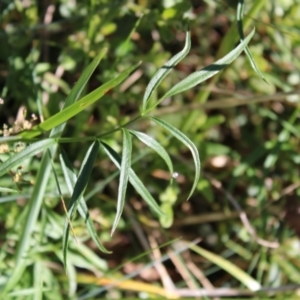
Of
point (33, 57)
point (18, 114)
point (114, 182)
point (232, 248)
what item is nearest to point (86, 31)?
point (33, 57)

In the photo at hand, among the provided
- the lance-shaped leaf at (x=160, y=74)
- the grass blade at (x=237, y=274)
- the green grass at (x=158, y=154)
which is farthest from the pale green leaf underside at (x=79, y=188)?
the grass blade at (x=237, y=274)

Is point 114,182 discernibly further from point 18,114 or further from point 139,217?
point 18,114

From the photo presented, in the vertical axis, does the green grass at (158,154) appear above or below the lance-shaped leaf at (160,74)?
below

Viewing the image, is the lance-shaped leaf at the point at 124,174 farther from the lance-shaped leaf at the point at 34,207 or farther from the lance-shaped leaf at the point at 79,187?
the lance-shaped leaf at the point at 34,207

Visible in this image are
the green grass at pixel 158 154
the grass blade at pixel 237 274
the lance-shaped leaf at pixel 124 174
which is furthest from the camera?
the grass blade at pixel 237 274

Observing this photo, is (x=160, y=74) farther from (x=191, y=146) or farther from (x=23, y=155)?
(x=23, y=155)

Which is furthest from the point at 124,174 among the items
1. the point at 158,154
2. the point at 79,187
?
the point at 158,154
